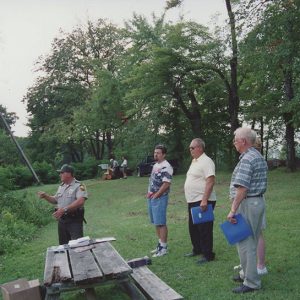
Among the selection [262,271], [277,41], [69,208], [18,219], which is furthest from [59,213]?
[277,41]

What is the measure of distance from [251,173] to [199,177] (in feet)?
Answer: 4.91

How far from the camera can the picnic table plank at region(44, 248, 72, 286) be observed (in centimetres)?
451

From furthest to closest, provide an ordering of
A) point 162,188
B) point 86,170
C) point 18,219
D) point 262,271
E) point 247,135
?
point 86,170
point 18,219
point 162,188
point 262,271
point 247,135

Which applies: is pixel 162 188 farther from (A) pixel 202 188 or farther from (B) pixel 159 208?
(A) pixel 202 188

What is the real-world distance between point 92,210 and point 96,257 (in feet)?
34.1

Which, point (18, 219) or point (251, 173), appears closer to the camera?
point (251, 173)

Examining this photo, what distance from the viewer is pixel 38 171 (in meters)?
33.9

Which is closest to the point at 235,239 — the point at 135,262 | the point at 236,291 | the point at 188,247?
the point at 236,291

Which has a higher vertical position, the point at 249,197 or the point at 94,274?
the point at 249,197

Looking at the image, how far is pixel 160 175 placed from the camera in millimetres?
7238

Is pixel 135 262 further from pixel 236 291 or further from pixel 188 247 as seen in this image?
pixel 188 247

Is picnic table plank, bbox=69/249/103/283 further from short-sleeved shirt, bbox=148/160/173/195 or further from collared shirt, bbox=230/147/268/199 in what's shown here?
short-sleeved shirt, bbox=148/160/173/195

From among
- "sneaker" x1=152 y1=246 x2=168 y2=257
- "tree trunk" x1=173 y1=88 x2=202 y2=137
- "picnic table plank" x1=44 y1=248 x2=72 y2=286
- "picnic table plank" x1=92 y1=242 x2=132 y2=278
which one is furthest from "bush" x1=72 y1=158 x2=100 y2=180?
"picnic table plank" x1=44 y1=248 x2=72 y2=286

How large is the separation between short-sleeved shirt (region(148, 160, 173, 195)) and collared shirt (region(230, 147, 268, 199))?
2076 millimetres
